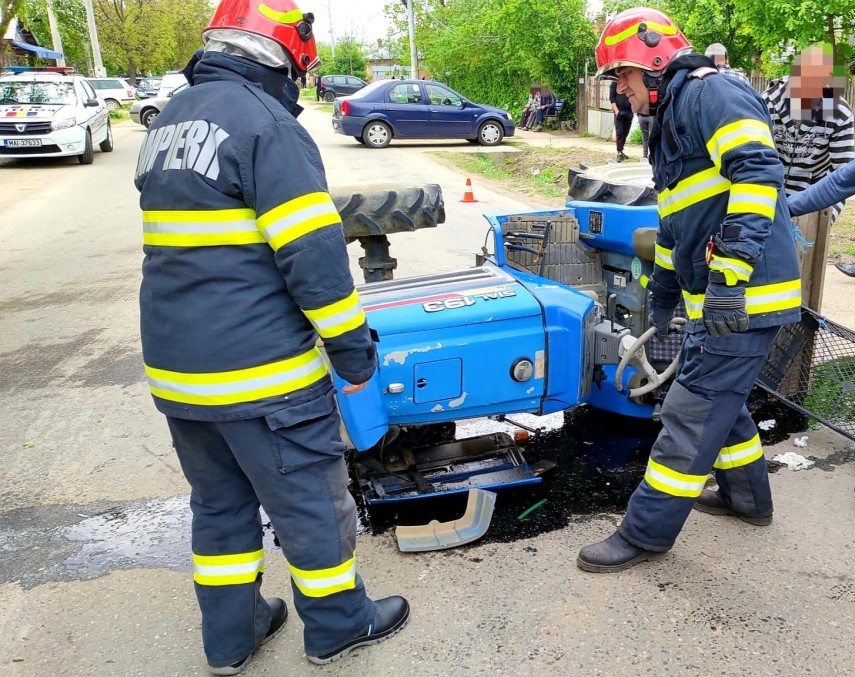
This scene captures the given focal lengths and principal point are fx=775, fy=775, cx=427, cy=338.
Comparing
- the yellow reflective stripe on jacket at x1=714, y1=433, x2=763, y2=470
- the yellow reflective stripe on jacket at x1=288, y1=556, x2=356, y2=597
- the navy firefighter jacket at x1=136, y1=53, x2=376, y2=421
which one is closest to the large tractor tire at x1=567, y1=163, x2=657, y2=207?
the yellow reflective stripe on jacket at x1=714, y1=433, x2=763, y2=470

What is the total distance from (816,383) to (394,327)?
2.39 metres

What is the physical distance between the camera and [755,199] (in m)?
2.48

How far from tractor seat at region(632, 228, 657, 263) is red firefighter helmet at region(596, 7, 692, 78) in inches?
40.1

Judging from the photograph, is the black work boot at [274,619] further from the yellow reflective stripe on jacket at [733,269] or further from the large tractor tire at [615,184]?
the large tractor tire at [615,184]

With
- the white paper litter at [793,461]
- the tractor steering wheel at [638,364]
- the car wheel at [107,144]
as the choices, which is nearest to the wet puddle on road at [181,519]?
the white paper litter at [793,461]

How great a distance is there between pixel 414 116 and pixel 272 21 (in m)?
17.3

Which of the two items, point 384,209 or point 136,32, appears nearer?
point 384,209

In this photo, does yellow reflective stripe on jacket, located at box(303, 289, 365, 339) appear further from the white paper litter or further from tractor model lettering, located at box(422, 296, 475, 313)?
the white paper litter

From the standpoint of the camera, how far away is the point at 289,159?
6.81ft

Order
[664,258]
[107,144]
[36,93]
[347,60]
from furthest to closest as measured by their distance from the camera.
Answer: [347,60]
[107,144]
[36,93]
[664,258]

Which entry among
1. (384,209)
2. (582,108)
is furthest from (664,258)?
(582,108)

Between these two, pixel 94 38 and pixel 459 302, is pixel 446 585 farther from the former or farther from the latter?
pixel 94 38

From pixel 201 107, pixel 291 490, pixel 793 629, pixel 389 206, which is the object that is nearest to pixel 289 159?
pixel 201 107

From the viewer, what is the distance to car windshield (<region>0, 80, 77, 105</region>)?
15945 millimetres
